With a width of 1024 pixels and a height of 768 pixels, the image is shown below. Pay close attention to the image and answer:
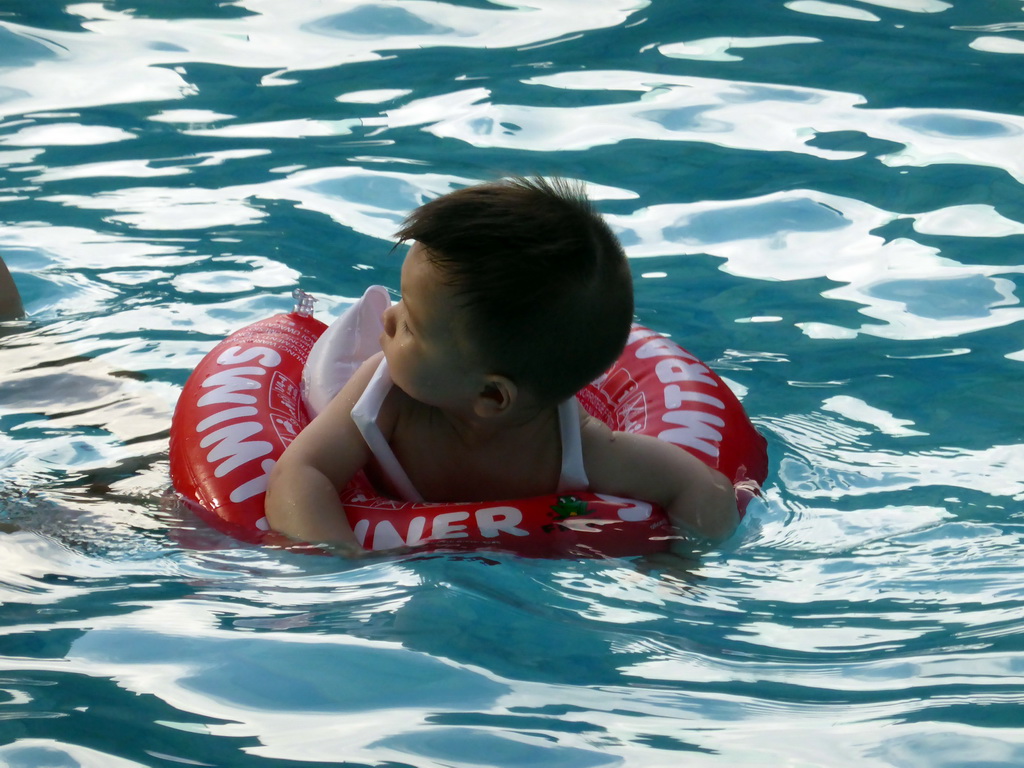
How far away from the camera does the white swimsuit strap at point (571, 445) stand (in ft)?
9.18

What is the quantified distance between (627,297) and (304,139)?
142 inches

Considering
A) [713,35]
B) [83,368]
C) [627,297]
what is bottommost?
[83,368]

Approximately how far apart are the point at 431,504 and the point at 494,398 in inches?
12.5

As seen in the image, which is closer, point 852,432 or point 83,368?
point 852,432

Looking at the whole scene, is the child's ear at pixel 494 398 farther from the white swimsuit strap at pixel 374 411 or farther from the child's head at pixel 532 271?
the white swimsuit strap at pixel 374 411

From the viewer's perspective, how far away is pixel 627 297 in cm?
250

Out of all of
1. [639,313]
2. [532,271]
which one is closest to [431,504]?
[532,271]

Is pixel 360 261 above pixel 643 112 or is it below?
below

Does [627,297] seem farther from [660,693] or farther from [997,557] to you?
[997,557]

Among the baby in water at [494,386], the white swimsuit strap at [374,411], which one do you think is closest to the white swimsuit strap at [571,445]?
the baby in water at [494,386]

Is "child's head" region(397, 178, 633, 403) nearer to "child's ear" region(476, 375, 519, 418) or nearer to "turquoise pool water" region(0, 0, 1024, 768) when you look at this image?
"child's ear" region(476, 375, 519, 418)

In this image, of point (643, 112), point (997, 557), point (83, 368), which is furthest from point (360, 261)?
point (997, 557)

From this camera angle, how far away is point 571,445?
9.23 feet

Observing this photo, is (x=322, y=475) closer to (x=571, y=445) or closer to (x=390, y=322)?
(x=390, y=322)
